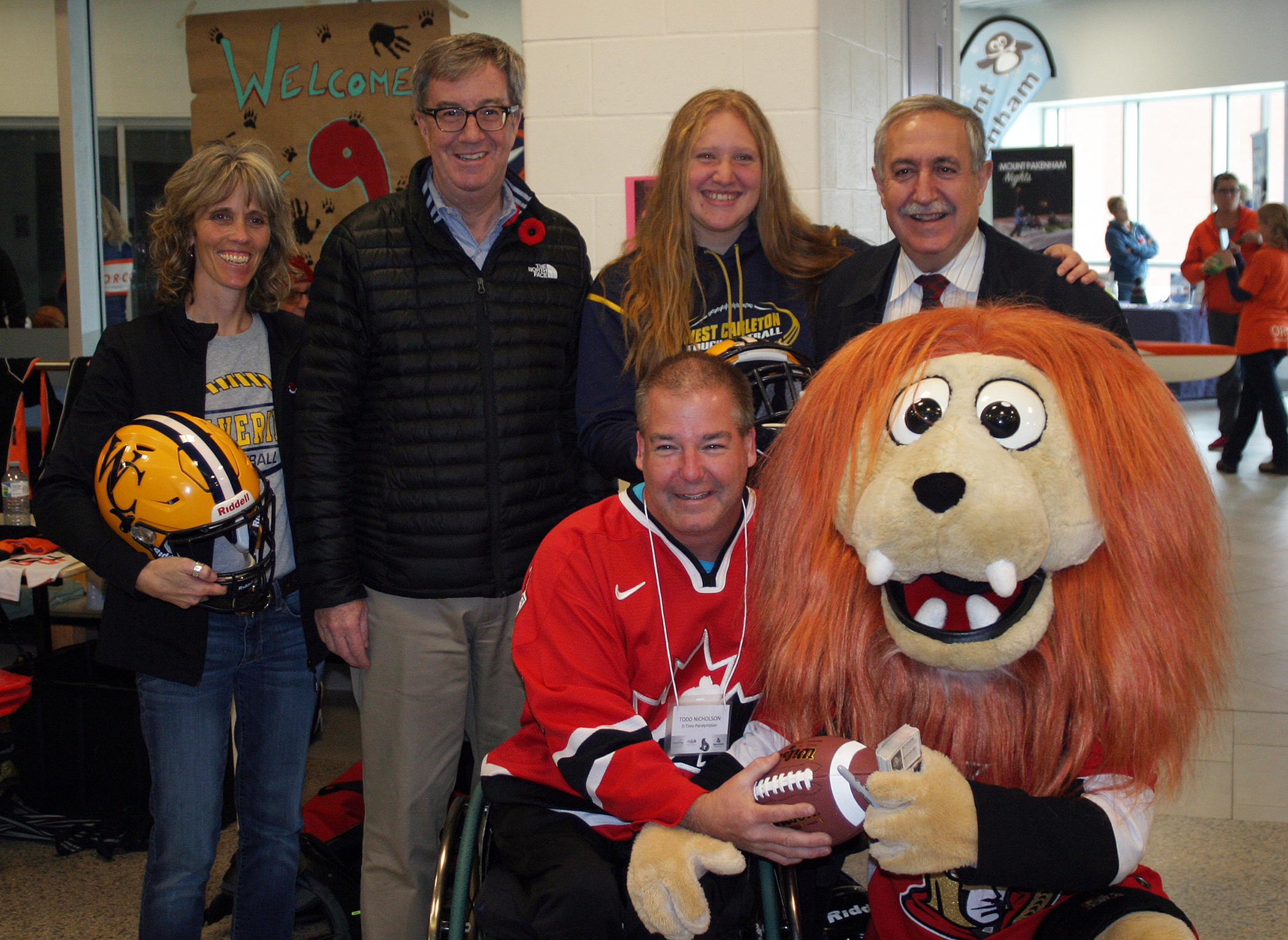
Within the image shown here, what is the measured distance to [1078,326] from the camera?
1505 mm

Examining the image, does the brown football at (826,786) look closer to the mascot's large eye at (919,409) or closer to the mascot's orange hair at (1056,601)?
the mascot's orange hair at (1056,601)

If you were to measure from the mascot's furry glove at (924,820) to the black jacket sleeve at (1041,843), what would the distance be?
2 cm

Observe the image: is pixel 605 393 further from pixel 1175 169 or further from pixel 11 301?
pixel 1175 169

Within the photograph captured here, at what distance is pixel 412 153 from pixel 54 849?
2.58 metres

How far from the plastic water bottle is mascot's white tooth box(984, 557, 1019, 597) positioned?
118 inches

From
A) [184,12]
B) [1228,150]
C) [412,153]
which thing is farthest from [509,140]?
[1228,150]

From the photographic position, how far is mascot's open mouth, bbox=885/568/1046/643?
4.49ft

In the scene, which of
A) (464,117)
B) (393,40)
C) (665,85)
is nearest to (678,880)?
(464,117)

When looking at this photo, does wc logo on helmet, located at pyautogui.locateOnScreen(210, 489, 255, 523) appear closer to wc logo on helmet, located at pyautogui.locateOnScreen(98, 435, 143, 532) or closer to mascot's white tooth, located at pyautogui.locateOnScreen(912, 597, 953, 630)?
wc logo on helmet, located at pyautogui.locateOnScreen(98, 435, 143, 532)

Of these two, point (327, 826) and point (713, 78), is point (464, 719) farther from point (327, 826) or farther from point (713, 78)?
point (713, 78)

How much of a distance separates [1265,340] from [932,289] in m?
6.54

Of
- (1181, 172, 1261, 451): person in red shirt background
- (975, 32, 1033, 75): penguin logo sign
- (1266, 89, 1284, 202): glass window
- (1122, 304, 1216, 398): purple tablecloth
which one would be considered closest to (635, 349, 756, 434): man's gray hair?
(1181, 172, 1261, 451): person in red shirt background

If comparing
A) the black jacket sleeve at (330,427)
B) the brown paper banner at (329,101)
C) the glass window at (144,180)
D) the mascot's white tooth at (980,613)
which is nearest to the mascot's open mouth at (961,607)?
the mascot's white tooth at (980,613)

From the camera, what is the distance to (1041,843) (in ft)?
4.45
